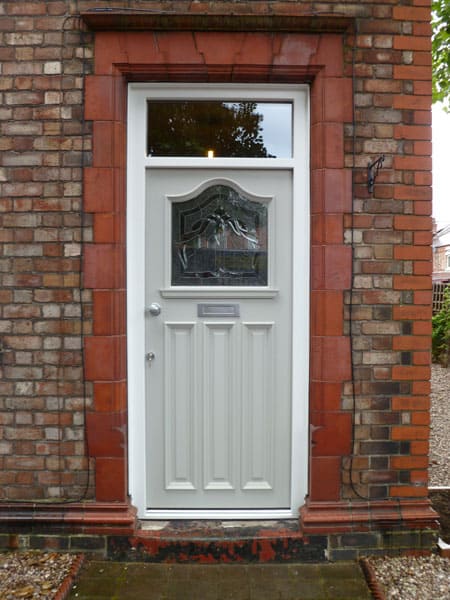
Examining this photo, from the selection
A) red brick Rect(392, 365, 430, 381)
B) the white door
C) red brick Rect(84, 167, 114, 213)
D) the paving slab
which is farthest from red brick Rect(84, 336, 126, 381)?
red brick Rect(392, 365, 430, 381)

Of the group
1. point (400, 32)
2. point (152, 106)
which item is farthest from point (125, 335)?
point (400, 32)

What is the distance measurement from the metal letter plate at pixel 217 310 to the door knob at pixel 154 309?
0.26 metres

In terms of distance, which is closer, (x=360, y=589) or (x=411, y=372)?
(x=360, y=589)

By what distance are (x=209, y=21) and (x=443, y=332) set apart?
8.70 meters

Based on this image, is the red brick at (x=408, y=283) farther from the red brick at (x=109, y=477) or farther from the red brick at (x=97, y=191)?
the red brick at (x=109, y=477)

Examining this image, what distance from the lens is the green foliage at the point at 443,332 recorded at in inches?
371

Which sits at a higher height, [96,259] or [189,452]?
[96,259]

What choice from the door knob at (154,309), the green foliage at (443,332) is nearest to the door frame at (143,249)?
the door knob at (154,309)

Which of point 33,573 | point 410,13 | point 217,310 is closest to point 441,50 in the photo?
point 410,13

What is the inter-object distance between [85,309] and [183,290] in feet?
2.02

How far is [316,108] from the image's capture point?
2717 millimetres

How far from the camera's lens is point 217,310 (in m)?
2.86

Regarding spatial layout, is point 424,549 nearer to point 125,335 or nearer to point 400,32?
point 125,335

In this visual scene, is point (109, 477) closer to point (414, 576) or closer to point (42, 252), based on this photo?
point (42, 252)
